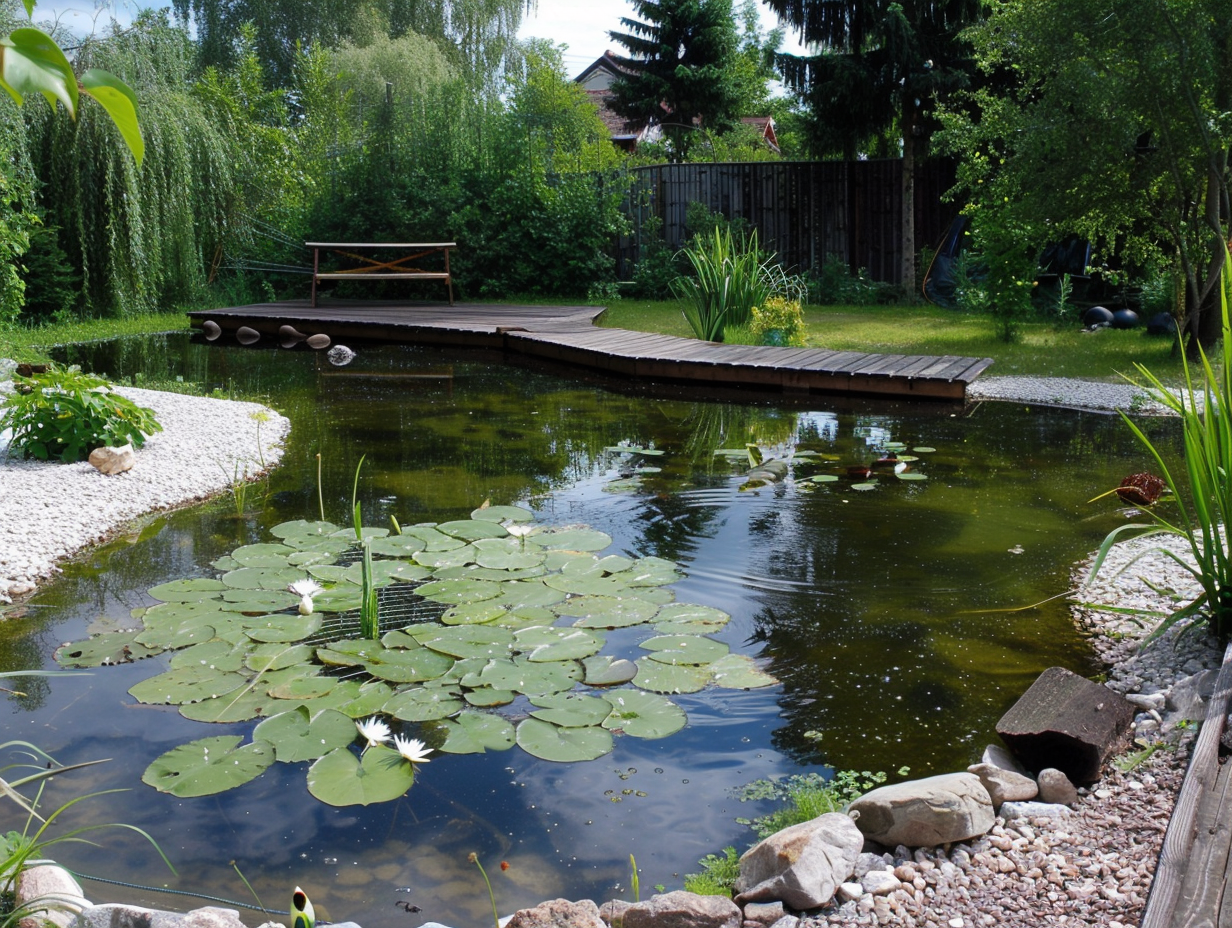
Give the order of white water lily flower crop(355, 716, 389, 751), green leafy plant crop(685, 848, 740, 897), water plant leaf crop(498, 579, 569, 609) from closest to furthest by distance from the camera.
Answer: green leafy plant crop(685, 848, 740, 897) < white water lily flower crop(355, 716, 389, 751) < water plant leaf crop(498, 579, 569, 609)

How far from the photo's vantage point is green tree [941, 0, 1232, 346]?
244 inches

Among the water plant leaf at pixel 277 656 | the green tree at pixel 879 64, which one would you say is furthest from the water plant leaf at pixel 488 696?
the green tree at pixel 879 64

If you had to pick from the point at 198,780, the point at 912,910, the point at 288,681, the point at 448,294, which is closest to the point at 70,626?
the point at 288,681

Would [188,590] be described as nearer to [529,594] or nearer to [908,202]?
[529,594]

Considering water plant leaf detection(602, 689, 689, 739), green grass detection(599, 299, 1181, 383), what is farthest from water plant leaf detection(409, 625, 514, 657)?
green grass detection(599, 299, 1181, 383)

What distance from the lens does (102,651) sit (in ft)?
9.23

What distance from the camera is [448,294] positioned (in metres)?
11.7

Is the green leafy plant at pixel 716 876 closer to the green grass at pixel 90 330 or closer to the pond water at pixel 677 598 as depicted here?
the pond water at pixel 677 598

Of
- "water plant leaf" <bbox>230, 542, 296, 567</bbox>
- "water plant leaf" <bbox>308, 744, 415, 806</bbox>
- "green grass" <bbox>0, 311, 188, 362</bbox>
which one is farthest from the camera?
"green grass" <bbox>0, 311, 188, 362</bbox>

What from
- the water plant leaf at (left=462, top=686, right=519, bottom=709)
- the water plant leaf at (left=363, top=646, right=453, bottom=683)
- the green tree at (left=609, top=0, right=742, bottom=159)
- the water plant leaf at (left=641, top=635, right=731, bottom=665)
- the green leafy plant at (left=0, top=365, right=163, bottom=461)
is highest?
the green tree at (left=609, top=0, right=742, bottom=159)

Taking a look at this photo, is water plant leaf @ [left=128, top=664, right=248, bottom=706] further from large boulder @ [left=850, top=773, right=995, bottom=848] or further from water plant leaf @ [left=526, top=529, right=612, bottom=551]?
large boulder @ [left=850, top=773, right=995, bottom=848]

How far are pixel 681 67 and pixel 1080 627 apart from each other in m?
17.6

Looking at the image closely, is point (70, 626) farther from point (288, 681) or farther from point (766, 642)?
point (766, 642)

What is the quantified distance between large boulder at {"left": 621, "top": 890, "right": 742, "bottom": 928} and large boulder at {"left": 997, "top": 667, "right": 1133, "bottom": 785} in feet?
2.82
